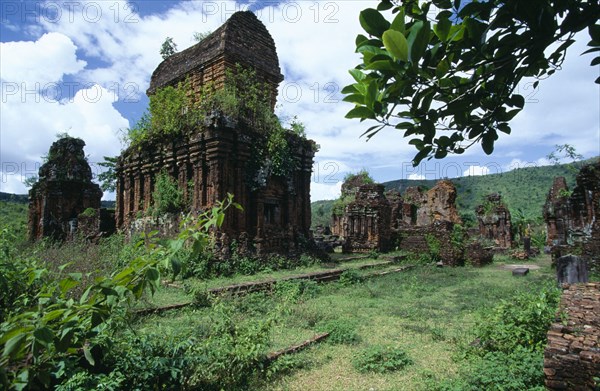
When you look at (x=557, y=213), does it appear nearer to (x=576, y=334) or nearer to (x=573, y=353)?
(x=576, y=334)

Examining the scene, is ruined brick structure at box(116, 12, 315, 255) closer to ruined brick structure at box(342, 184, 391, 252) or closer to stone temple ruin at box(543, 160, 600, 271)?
ruined brick structure at box(342, 184, 391, 252)

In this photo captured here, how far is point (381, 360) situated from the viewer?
14.5 feet

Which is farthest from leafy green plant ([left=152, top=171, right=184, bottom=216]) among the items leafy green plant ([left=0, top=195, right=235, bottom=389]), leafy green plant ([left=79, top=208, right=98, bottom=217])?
leafy green plant ([left=0, top=195, right=235, bottom=389])

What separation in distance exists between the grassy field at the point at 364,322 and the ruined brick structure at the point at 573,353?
1.09m

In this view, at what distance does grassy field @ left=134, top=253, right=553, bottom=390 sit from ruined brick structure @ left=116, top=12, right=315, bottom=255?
132 inches

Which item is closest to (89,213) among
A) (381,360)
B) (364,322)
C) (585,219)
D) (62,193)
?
(62,193)

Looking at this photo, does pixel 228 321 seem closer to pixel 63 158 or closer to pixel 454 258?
pixel 454 258

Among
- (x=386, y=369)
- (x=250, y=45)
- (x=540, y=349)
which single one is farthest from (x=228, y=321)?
(x=250, y=45)

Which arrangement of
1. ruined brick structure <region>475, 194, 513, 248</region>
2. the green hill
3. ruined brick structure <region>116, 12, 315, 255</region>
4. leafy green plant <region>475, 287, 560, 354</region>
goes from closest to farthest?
1. leafy green plant <region>475, 287, 560, 354</region>
2. ruined brick structure <region>116, 12, 315, 255</region>
3. ruined brick structure <region>475, 194, 513, 248</region>
4. the green hill

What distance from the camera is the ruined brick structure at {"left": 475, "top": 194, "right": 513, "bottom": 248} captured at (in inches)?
961

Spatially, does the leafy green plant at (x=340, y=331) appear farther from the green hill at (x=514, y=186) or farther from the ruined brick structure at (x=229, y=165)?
the green hill at (x=514, y=186)

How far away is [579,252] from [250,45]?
12.7m

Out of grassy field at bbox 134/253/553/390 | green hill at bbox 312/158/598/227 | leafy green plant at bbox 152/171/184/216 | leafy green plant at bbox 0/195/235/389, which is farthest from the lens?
green hill at bbox 312/158/598/227

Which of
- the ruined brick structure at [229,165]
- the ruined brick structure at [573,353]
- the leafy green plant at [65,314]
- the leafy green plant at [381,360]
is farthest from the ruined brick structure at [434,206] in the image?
the leafy green plant at [65,314]
